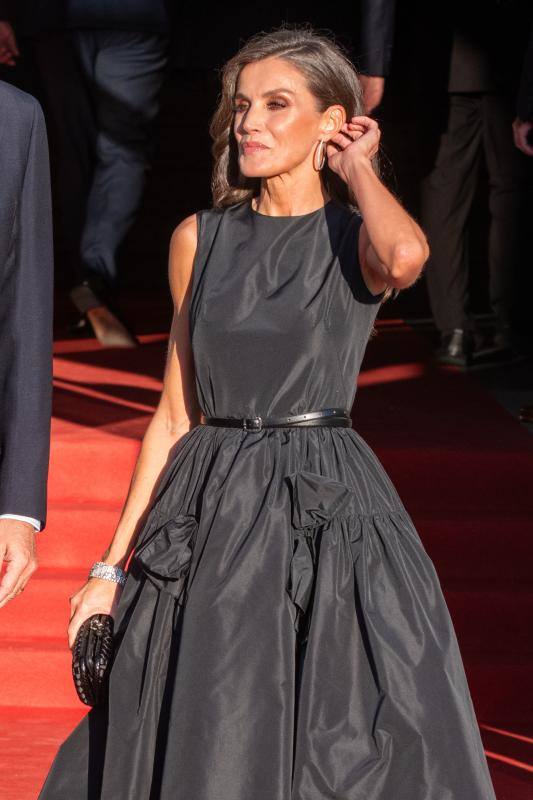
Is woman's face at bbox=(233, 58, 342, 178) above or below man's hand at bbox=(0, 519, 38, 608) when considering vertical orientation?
above

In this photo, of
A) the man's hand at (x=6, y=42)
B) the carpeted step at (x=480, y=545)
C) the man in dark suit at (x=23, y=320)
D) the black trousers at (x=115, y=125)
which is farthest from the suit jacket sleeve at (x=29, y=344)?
the man's hand at (x=6, y=42)

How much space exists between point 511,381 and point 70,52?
8.11 feet

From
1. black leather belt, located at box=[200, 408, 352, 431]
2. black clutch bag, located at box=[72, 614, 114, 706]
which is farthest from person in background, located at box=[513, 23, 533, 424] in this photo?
black clutch bag, located at box=[72, 614, 114, 706]

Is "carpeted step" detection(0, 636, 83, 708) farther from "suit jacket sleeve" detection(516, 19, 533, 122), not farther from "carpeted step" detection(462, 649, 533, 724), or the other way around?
"suit jacket sleeve" detection(516, 19, 533, 122)

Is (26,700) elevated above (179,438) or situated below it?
below

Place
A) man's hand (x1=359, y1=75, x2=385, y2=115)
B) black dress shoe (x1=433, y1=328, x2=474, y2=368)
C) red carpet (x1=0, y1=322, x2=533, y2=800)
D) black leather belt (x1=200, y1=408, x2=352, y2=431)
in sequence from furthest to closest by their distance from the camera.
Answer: black dress shoe (x1=433, y1=328, x2=474, y2=368), man's hand (x1=359, y1=75, x2=385, y2=115), red carpet (x1=0, y1=322, x2=533, y2=800), black leather belt (x1=200, y1=408, x2=352, y2=431)

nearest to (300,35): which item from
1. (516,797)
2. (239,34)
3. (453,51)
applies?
(516,797)

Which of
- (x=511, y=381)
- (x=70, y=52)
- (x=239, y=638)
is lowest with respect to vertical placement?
(x=511, y=381)

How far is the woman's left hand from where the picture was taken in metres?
2.78

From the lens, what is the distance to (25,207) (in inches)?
90.3

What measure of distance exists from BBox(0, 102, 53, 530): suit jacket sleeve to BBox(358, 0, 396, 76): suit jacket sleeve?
10.0 feet

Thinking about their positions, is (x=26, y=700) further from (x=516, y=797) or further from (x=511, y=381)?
(x=511, y=381)

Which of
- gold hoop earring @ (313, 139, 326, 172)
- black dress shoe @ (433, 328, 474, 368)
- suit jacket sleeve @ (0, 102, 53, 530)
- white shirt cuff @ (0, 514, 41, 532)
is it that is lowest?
black dress shoe @ (433, 328, 474, 368)

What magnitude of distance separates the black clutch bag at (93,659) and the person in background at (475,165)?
134 inches
